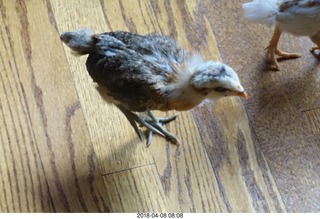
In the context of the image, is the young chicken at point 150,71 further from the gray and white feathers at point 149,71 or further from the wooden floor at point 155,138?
the wooden floor at point 155,138

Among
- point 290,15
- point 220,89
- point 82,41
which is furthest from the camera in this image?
point 290,15

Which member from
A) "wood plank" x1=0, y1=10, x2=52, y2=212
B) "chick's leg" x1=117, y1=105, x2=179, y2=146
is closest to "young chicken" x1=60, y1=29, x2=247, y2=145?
"chick's leg" x1=117, y1=105, x2=179, y2=146

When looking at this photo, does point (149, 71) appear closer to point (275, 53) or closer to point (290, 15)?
point (290, 15)

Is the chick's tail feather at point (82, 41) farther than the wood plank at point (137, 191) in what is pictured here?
No

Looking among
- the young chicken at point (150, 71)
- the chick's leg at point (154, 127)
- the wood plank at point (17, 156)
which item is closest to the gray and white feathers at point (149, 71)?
the young chicken at point (150, 71)

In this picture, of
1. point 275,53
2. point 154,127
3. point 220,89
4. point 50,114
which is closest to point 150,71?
point 220,89
